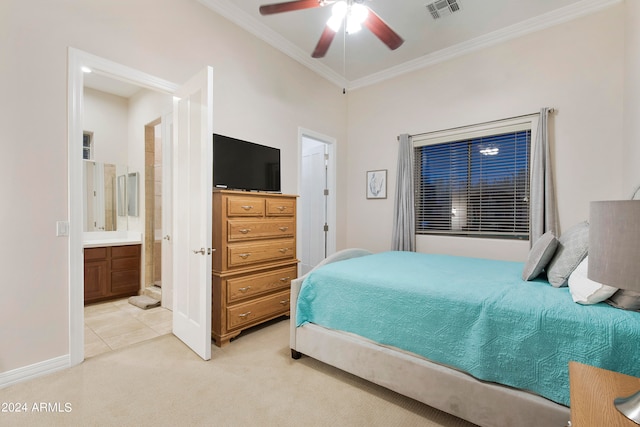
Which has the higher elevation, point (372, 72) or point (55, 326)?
point (372, 72)

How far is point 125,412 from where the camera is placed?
1.72 meters

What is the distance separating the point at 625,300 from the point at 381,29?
2260mm

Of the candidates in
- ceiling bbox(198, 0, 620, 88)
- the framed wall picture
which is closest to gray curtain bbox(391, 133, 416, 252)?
the framed wall picture

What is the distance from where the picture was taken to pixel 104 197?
4332mm

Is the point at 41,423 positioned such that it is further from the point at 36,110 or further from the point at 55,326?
the point at 36,110

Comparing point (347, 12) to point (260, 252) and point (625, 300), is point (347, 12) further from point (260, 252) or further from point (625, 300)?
point (625, 300)

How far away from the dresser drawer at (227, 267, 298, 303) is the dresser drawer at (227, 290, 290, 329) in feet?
0.24

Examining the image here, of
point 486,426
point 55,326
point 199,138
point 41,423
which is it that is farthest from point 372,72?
point 41,423

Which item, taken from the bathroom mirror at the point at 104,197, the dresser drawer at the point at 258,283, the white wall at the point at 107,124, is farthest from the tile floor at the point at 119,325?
the white wall at the point at 107,124

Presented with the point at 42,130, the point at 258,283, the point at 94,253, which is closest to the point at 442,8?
the point at 258,283

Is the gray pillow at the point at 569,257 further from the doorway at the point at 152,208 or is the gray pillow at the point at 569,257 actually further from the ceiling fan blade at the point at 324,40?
the doorway at the point at 152,208

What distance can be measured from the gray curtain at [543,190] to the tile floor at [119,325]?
13.3 ft

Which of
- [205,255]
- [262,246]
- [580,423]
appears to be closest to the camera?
[580,423]

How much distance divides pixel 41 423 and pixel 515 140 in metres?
4.77
